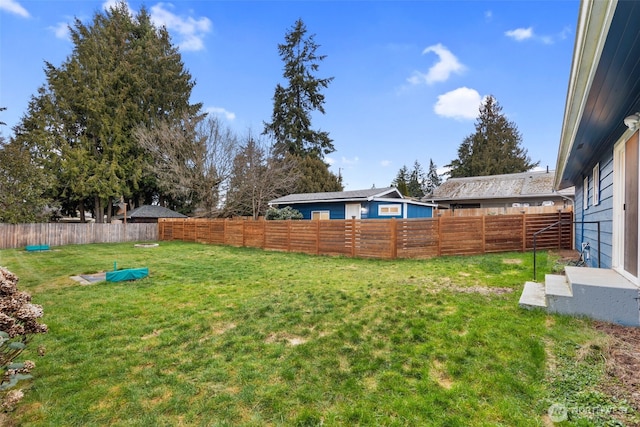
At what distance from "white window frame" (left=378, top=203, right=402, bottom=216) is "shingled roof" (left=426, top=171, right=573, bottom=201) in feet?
23.6

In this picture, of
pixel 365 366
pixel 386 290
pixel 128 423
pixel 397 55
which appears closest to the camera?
pixel 128 423

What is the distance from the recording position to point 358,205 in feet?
52.4

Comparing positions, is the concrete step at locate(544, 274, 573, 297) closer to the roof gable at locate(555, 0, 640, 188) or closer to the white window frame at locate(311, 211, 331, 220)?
the roof gable at locate(555, 0, 640, 188)

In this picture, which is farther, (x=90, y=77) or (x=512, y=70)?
(x=90, y=77)

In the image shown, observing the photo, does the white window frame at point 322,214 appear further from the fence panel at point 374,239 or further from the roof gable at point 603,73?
the roof gable at point 603,73

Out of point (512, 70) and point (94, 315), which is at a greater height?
point (512, 70)

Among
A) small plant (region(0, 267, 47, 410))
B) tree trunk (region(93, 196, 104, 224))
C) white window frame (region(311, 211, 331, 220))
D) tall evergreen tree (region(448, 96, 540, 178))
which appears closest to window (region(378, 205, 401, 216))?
white window frame (region(311, 211, 331, 220))

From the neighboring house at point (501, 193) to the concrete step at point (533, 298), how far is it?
16.8 meters

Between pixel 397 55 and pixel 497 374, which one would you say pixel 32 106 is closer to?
pixel 397 55

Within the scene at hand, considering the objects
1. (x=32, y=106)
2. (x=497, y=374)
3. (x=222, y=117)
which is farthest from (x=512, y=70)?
(x=32, y=106)

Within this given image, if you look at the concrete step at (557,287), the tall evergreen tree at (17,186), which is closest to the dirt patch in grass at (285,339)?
the concrete step at (557,287)

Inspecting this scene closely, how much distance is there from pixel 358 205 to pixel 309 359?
1347cm

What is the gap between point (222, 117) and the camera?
73.0 feet

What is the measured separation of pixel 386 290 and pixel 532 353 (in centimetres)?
275
